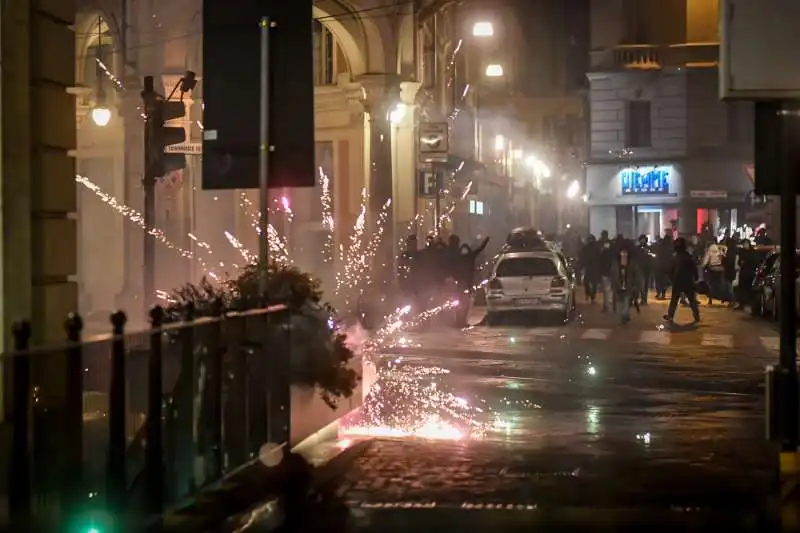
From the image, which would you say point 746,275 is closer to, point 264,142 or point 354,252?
point 354,252

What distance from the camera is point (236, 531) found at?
7.32 metres

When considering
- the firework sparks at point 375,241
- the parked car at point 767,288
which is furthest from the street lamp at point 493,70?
the parked car at point 767,288

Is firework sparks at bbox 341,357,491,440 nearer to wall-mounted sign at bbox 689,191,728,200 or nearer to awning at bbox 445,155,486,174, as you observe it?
awning at bbox 445,155,486,174

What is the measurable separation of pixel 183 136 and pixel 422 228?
65.3 feet

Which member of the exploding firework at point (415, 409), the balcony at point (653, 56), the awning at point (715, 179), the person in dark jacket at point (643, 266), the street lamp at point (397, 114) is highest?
the balcony at point (653, 56)

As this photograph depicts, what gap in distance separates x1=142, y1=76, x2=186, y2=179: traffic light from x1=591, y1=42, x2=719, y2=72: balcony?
3728 centimetres

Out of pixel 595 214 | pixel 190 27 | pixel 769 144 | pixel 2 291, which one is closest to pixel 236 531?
pixel 2 291

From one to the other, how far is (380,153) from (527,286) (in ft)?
21.3

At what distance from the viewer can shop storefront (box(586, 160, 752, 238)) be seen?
49000mm

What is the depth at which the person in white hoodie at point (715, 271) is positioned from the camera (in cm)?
3297

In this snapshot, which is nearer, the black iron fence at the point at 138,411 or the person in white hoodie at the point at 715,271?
the black iron fence at the point at 138,411

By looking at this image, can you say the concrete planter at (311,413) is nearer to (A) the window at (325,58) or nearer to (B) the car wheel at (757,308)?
(B) the car wheel at (757,308)

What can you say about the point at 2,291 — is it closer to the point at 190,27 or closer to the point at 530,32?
the point at 190,27

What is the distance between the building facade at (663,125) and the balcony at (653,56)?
43mm
